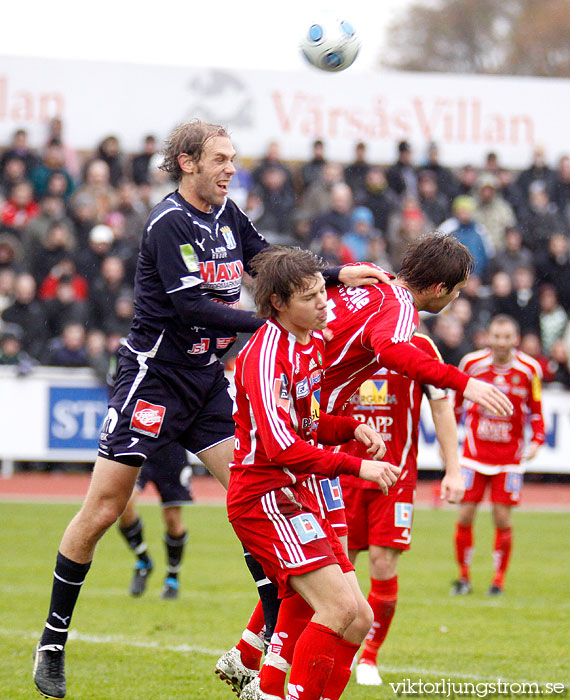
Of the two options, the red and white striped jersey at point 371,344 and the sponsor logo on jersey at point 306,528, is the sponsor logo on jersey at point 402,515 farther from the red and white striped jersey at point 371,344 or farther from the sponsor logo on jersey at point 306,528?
the sponsor logo on jersey at point 306,528

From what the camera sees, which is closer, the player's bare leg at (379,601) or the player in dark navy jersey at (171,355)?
the player in dark navy jersey at (171,355)

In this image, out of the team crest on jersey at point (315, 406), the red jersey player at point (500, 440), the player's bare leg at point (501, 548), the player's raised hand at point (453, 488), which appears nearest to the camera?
the team crest on jersey at point (315, 406)

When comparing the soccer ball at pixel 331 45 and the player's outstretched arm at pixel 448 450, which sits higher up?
the soccer ball at pixel 331 45

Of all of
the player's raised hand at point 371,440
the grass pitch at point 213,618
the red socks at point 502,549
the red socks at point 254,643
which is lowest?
the grass pitch at point 213,618

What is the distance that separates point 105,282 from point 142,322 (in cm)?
926

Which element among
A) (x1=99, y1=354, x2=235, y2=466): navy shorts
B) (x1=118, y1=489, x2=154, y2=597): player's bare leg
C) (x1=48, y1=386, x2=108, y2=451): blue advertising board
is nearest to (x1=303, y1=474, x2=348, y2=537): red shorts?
(x1=99, y1=354, x2=235, y2=466): navy shorts

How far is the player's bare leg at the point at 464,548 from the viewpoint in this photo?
357 inches

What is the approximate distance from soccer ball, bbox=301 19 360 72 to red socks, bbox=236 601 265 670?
303cm

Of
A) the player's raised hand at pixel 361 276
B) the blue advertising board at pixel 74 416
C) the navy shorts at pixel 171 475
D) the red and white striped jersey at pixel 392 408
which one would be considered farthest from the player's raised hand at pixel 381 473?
the blue advertising board at pixel 74 416

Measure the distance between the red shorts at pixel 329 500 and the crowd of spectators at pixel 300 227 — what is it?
953 centimetres

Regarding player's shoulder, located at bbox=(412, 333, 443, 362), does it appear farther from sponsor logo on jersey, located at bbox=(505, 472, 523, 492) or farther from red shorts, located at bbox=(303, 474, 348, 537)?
sponsor logo on jersey, located at bbox=(505, 472, 523, 492)

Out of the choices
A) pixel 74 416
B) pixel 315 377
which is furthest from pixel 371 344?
pixel 74 416

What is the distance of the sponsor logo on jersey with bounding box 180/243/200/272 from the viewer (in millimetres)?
5340

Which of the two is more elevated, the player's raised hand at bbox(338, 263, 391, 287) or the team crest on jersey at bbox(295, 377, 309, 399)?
the player's raised hand at bbox(338, 263, 391, 287)
